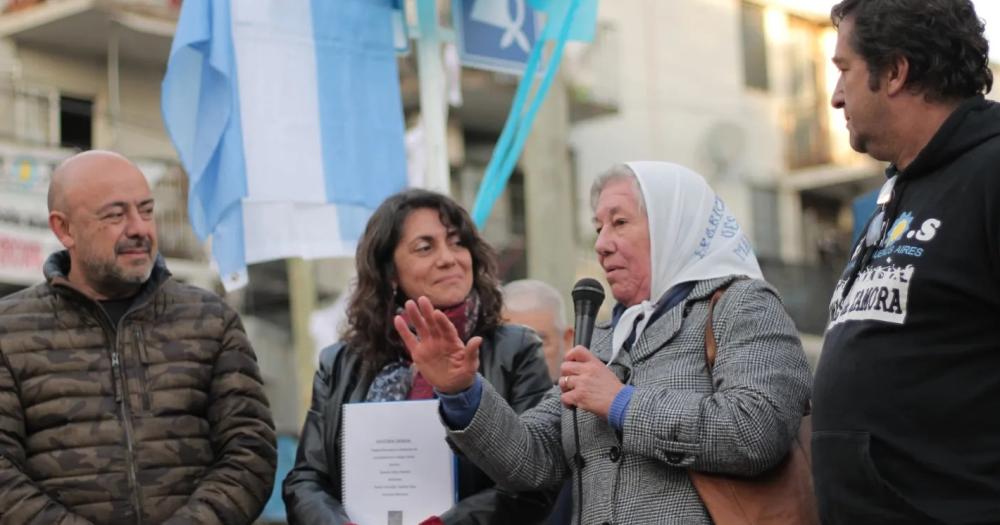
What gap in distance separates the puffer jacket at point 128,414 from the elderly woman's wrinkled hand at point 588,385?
51.1 inches

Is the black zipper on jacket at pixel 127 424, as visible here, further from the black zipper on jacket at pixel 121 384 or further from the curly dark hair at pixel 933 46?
the curly dark hair at pixel 933 46

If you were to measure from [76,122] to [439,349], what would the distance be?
16.4 m

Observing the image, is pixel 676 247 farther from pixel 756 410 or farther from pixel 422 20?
pixel 422 20

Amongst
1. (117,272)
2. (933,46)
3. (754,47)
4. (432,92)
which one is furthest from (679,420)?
(754,47)

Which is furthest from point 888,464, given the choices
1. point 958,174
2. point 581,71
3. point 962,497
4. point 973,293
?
point 581,71

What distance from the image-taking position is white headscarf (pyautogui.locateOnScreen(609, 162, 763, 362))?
4.25 metres

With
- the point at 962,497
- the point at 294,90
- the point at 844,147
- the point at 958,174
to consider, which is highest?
the point at 844,147

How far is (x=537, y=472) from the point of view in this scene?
14.4ft

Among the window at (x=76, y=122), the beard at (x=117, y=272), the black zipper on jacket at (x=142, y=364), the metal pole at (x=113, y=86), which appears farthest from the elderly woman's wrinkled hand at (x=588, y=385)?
Answer: the window at (x=76, y=122)

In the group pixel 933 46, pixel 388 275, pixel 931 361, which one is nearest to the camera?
pixel 931 361

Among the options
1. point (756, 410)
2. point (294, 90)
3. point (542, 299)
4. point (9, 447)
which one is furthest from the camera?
point (542, 299)

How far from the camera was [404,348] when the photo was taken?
4.98 meters

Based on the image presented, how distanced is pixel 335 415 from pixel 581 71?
1943cm

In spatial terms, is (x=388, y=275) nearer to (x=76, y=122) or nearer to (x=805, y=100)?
(x=76, y=122)
